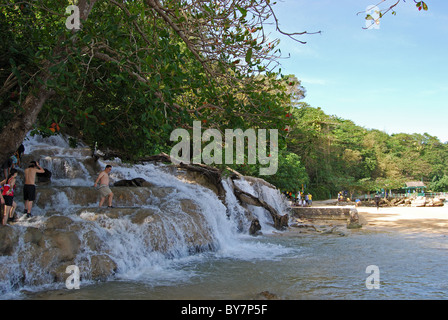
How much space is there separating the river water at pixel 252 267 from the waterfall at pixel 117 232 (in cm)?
3

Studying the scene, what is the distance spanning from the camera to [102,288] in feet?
20.0

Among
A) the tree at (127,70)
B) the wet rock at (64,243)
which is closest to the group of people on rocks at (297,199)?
the tree at (127,70)

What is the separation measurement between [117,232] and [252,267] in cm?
291

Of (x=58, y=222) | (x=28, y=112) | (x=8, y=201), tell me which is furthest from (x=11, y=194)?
(x=28, y=112)

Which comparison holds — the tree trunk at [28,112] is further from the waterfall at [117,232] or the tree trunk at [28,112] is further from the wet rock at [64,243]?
the wet rock at [64,243]

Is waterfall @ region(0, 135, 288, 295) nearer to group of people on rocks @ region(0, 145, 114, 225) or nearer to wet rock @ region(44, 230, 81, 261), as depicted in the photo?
wet rock @ region(44, 230, 81, 261)

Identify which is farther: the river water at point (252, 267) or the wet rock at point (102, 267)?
the wet rock at point (102, 267)

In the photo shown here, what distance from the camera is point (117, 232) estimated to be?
7.73m

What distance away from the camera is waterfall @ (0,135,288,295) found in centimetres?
631

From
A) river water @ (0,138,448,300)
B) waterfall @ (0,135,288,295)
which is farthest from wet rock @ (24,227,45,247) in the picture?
river water @ (0,138,448,300)

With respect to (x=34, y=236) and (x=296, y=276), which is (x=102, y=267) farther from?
(x=296, y=276)

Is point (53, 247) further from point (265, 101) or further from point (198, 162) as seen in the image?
point (198, 162)

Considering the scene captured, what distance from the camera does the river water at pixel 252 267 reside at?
583 centimetres
